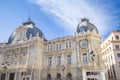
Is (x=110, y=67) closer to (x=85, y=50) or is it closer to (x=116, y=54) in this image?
(x=116, y=54)

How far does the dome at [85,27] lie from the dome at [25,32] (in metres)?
11.0

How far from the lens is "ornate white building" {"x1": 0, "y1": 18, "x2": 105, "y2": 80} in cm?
3120

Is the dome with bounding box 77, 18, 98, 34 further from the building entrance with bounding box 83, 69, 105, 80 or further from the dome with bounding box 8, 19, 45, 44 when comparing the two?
the dome with bounding box 8, 19, 45, 44

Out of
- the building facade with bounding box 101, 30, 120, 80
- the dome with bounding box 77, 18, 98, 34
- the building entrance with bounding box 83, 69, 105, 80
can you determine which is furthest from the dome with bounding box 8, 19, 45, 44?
the building facade with bounding box 101, 30, 120, 80

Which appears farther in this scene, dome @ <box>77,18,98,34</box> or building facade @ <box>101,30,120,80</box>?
building facade @ <box>101,30,120,80</box>

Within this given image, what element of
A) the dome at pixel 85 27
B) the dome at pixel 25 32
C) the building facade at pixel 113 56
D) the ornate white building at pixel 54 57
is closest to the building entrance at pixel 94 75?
the ornate white building at pixel 54 57

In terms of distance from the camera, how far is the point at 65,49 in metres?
34.8

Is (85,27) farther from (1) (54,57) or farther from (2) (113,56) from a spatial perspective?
(2) (113,56)

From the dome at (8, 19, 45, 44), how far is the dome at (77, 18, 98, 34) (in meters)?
11.0

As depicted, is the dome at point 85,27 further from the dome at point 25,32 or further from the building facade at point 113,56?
the building facade at point 113,56

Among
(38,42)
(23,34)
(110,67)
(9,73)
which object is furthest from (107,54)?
(9,73)

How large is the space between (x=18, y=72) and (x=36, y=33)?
11.2 meters

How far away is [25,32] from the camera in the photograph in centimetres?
3953

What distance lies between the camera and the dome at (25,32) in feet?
128
